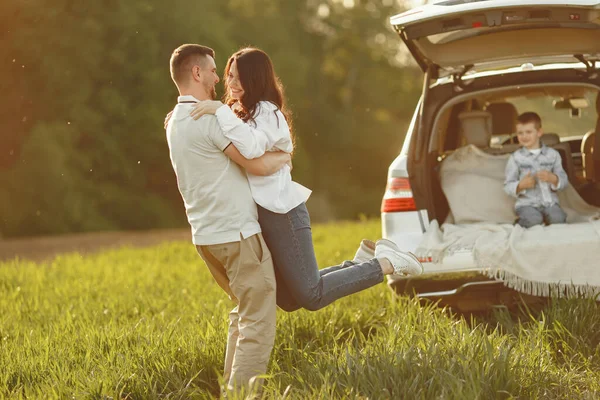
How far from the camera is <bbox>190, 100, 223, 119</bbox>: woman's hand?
14.5 ft

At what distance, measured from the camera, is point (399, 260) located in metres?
5.09

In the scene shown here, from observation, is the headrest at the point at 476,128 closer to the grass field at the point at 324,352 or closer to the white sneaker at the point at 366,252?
the grass field at the point at 324,352

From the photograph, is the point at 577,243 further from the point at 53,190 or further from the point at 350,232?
the point at 53,190

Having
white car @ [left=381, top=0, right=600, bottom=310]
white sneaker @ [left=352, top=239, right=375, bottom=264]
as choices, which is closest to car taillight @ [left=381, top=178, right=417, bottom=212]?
white car @ [left=381, top=0, right=600, bottom=310]

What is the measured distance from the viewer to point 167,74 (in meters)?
30.5

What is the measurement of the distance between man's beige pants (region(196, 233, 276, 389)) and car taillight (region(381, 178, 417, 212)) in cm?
171

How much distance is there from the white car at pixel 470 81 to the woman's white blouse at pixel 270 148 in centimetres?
143

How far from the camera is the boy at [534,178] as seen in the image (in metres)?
6.52

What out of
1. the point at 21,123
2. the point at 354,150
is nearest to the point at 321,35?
the point at 354,150

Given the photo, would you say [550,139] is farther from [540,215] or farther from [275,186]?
[275,186]

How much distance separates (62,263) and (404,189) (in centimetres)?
666

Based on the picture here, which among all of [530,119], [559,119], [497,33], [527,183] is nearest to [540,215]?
[527,183]

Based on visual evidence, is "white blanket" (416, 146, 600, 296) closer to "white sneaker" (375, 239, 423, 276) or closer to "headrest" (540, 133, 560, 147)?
"white sneaker" (375, 239, 423, 276)

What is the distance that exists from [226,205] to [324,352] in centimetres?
116
